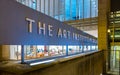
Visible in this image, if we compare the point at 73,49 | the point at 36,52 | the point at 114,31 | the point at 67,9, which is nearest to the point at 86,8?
the point at 67,9

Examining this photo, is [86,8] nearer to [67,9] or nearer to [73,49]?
[67,9]

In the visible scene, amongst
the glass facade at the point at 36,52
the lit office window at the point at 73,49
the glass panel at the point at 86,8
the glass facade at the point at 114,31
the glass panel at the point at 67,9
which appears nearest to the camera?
the glass facade at the point at 36,52

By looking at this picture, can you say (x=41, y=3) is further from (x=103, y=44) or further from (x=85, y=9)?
(x=103, y=44)

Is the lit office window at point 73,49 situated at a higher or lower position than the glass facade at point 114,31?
lower

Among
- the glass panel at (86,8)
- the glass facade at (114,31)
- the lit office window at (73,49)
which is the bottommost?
the lit office window at (73,49)

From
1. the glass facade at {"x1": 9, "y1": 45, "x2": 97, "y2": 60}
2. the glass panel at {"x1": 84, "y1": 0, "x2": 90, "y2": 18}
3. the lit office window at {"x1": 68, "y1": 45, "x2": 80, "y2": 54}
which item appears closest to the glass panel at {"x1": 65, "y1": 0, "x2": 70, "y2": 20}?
the glass panel at {"x1": 84, "y1": 0, "x2": 90, "y2": 18}

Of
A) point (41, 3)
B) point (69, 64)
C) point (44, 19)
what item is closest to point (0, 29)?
point (44, 19)

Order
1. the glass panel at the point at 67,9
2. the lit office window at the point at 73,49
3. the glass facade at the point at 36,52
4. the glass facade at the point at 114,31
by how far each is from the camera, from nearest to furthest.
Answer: the glass facade at the point at 36,52
the lit office window at the point at 73,49
the glass facade at the point at 114,31
the glass panel at the point at 67,9

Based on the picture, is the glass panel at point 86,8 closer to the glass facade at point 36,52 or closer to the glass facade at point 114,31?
the glass facade at point 114,31

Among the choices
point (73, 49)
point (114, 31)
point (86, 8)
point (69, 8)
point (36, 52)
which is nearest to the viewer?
point (36, 52)

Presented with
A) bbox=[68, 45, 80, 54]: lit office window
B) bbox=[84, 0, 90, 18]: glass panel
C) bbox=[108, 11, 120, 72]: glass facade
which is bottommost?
bbox=[68, 45, 80, 54]: lit office window

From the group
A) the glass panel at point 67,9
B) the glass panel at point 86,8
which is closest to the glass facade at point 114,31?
the glass panel at point 86,8

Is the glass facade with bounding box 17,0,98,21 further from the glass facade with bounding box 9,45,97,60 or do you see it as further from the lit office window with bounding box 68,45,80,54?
the glass facade with bounding box 9,45,97,60

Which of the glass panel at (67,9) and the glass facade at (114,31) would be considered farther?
the glass panel at (67,9)
